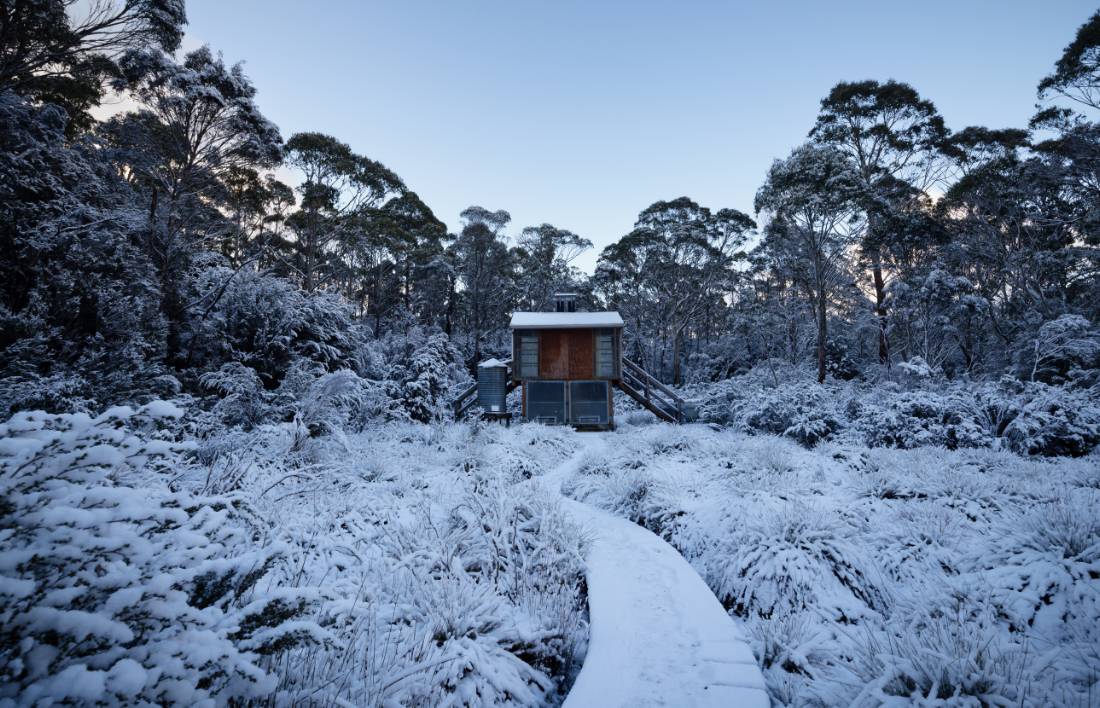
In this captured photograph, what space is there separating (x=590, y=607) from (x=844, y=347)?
27.8 metres

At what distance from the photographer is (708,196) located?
2733 cm

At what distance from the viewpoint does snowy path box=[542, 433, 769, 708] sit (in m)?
2.75

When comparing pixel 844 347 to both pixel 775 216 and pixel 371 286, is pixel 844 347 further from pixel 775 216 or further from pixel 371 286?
pixel 371 286

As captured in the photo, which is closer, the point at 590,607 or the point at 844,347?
the point at 590,607

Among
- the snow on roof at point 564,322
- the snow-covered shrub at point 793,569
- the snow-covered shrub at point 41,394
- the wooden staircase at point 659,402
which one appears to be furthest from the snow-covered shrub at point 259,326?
the wooden staircase at point 659,402

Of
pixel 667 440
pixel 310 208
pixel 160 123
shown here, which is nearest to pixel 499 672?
pixel 667 440

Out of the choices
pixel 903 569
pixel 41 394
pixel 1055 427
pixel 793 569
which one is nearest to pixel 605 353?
pixel 1055 427

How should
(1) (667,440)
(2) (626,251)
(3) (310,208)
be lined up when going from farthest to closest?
(2) (626,251)
(3) (310,208)
(1) (667,440)

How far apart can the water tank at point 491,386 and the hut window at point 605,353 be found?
375cm

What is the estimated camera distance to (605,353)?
55.8ft

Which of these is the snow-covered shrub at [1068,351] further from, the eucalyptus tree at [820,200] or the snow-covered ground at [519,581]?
the snow-covered ground at [519,581]

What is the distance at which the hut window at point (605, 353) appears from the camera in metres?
16.9

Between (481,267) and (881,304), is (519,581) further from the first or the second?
(481,267)

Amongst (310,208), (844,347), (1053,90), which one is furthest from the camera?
(844,347)
